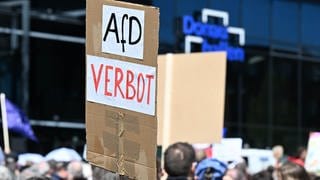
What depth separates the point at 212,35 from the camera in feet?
59.5

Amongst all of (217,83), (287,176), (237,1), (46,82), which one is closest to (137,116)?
(287,176)

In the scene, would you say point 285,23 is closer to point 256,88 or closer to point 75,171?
point 256,88

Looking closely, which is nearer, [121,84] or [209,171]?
[121,84]

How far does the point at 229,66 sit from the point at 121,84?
15.5m

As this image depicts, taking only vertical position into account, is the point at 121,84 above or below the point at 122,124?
above

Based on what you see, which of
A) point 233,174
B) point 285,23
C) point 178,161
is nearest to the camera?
point 178,161

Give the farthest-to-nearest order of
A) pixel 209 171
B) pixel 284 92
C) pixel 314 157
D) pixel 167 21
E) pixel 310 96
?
pixel 310 96 → pixel 284 92 → pixel 167 21 → pixel 314 157 → pixel 209 171

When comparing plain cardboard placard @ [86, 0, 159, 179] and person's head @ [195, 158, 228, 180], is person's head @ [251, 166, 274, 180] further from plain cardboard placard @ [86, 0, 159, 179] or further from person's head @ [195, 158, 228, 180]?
plain cardboard placard @ [86, 0, 159, 179]

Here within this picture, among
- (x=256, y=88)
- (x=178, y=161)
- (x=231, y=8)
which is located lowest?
(x=256, y=88)

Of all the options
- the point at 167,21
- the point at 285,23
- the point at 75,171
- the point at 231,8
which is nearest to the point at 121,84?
the point at 75,171

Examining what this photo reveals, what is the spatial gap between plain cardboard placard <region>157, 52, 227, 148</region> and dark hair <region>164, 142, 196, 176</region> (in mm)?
1351

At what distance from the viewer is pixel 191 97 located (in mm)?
6148

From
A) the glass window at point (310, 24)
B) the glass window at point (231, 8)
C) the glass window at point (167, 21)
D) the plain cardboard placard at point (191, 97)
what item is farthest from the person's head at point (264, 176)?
the glass window at point (310, 24)

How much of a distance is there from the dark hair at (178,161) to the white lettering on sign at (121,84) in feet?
4.40
